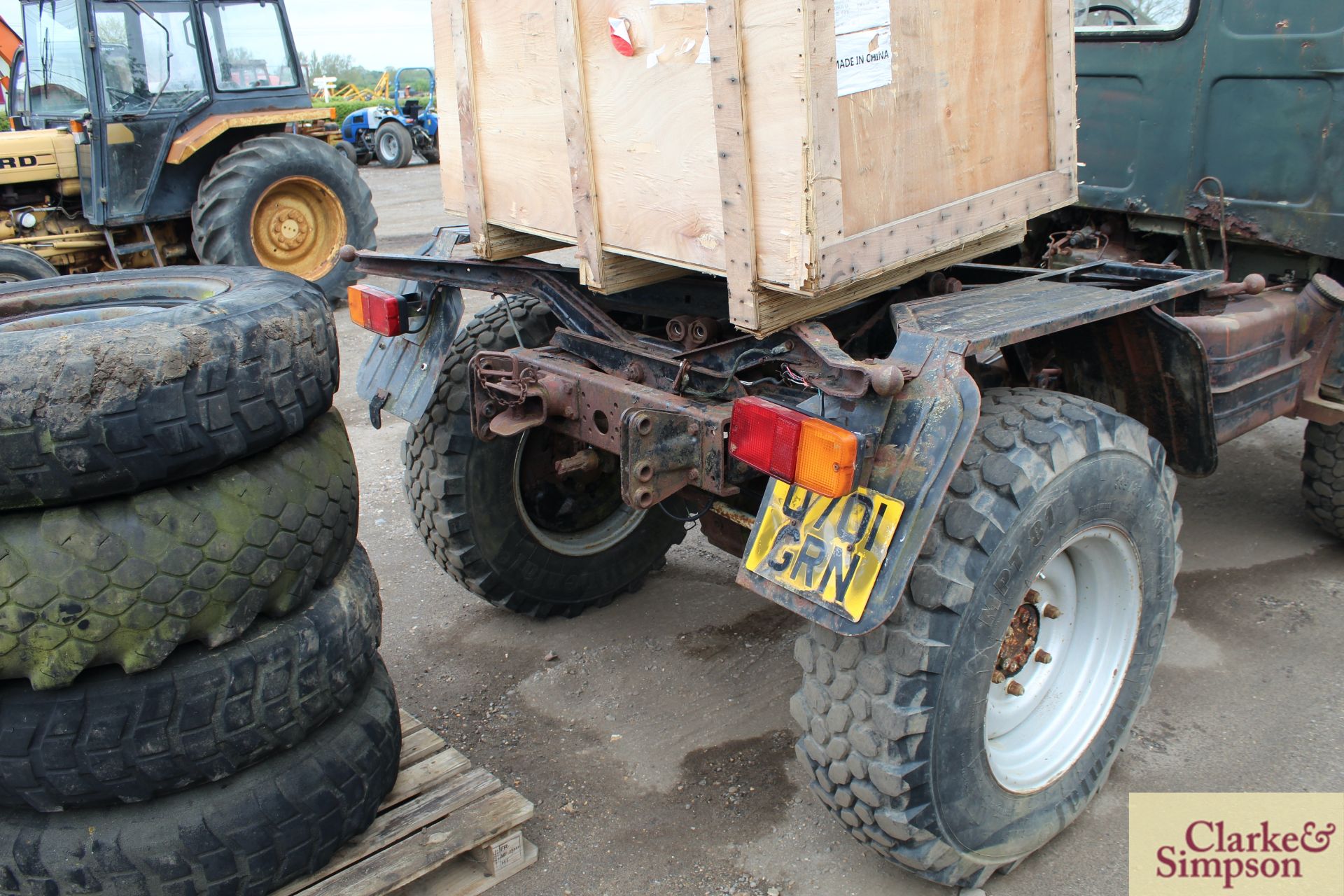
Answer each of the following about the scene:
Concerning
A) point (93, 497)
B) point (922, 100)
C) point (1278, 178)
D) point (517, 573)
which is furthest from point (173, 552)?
point (1278, 178)

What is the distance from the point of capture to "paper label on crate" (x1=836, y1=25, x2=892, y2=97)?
205cm

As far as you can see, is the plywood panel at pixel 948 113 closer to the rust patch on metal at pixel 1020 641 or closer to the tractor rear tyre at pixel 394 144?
the rust patch on metal at pixel 1020 641

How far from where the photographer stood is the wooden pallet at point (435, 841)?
2377 millimetres

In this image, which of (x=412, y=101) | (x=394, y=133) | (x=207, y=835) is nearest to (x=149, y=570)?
(x=207, y=835)

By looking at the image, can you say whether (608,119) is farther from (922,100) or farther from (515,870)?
(515,870)

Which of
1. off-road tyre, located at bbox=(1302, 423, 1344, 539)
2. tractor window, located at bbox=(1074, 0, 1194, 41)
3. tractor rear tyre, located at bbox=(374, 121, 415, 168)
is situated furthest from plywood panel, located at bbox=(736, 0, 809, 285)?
tractor rear tyre, located at bbox=(374, 121, 415, 168)

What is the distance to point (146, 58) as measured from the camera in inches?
326

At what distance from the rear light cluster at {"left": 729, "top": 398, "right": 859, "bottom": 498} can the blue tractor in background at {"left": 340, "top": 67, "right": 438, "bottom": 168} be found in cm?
2005

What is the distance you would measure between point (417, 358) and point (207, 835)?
1577 millimetres

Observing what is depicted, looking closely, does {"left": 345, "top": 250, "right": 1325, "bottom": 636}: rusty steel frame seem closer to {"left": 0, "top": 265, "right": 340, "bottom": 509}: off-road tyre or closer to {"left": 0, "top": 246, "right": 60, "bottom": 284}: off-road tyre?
{"left": 0, "top": 265, "right": 340, "bottom": 509}: off-road tyre

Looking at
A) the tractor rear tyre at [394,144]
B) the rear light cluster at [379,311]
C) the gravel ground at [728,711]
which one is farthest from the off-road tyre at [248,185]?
the tractor rear tyre at [394,144]

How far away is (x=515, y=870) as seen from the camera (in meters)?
2.64

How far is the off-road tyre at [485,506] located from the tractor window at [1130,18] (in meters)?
2.26

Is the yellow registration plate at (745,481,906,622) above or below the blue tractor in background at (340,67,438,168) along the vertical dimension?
below
